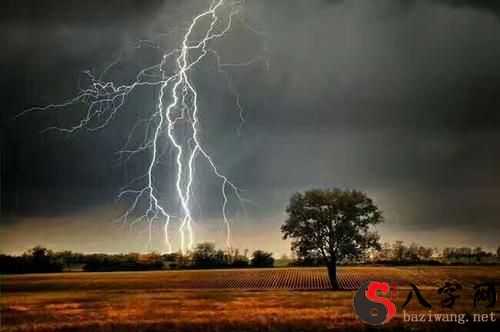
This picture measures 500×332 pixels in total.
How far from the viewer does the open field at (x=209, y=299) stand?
15023 mm

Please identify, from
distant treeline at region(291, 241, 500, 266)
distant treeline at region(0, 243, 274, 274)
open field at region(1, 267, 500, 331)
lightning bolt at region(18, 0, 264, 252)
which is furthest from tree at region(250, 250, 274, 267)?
lightning bolt at region(18, 0, 264, 252)

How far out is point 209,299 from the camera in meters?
17.8

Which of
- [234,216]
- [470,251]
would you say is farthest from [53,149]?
[470,251]

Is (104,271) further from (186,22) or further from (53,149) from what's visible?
(186,22)

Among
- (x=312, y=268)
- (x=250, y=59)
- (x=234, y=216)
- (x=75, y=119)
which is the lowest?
(x=312, y=268)

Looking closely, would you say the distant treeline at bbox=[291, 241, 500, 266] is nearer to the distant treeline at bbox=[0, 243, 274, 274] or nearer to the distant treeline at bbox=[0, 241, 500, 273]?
the distant treeline at bbox=[0, 241, 500, 273]

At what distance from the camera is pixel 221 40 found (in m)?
17.6

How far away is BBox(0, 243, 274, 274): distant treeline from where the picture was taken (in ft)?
59.7

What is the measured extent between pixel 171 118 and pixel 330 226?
5.75 meters

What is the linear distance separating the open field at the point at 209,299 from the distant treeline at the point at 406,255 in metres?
0.29

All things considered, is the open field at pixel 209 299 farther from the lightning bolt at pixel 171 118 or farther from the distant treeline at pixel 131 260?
the lightning bolt at pixel 171 118

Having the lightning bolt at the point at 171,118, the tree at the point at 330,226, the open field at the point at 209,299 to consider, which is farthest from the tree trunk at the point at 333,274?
the lightning bolt at the point at 171,118

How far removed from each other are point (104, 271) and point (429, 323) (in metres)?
10.7

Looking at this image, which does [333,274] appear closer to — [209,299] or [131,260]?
[209,299]
